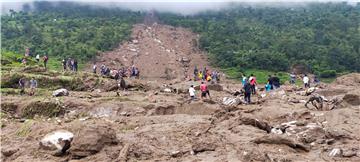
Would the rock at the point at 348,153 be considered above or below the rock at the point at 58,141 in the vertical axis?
below

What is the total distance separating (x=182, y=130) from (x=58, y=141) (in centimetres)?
398

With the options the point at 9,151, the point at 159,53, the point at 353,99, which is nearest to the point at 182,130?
the point at 9,151

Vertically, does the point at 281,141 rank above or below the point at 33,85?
above

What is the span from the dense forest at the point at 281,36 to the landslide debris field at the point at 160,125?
121 ft

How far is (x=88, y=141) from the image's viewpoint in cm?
1342

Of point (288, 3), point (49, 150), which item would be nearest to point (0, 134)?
point (49, 150)

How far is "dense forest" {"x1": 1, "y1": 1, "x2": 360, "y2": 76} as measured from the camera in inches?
2586

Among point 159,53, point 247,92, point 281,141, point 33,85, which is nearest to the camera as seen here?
point 281,141

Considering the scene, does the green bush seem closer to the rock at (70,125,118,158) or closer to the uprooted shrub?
the uprooted shrub

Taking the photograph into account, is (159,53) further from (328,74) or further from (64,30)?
(328,74)

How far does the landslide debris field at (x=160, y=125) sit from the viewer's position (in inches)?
536

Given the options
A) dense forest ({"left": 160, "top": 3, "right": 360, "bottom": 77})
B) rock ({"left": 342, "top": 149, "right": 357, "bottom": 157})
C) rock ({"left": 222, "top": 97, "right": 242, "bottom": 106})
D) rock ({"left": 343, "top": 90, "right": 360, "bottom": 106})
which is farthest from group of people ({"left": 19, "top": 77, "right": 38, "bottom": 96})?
dense forest ({"left": 160, "top": 3, "right": 360, "bottom": 77})

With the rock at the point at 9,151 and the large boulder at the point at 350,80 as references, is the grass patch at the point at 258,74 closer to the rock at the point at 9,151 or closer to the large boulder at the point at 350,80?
the large boulder at the point at 350,80

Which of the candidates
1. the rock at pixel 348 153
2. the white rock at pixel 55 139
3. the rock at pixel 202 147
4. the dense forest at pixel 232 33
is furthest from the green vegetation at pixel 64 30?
the rock at pixel 348 153
